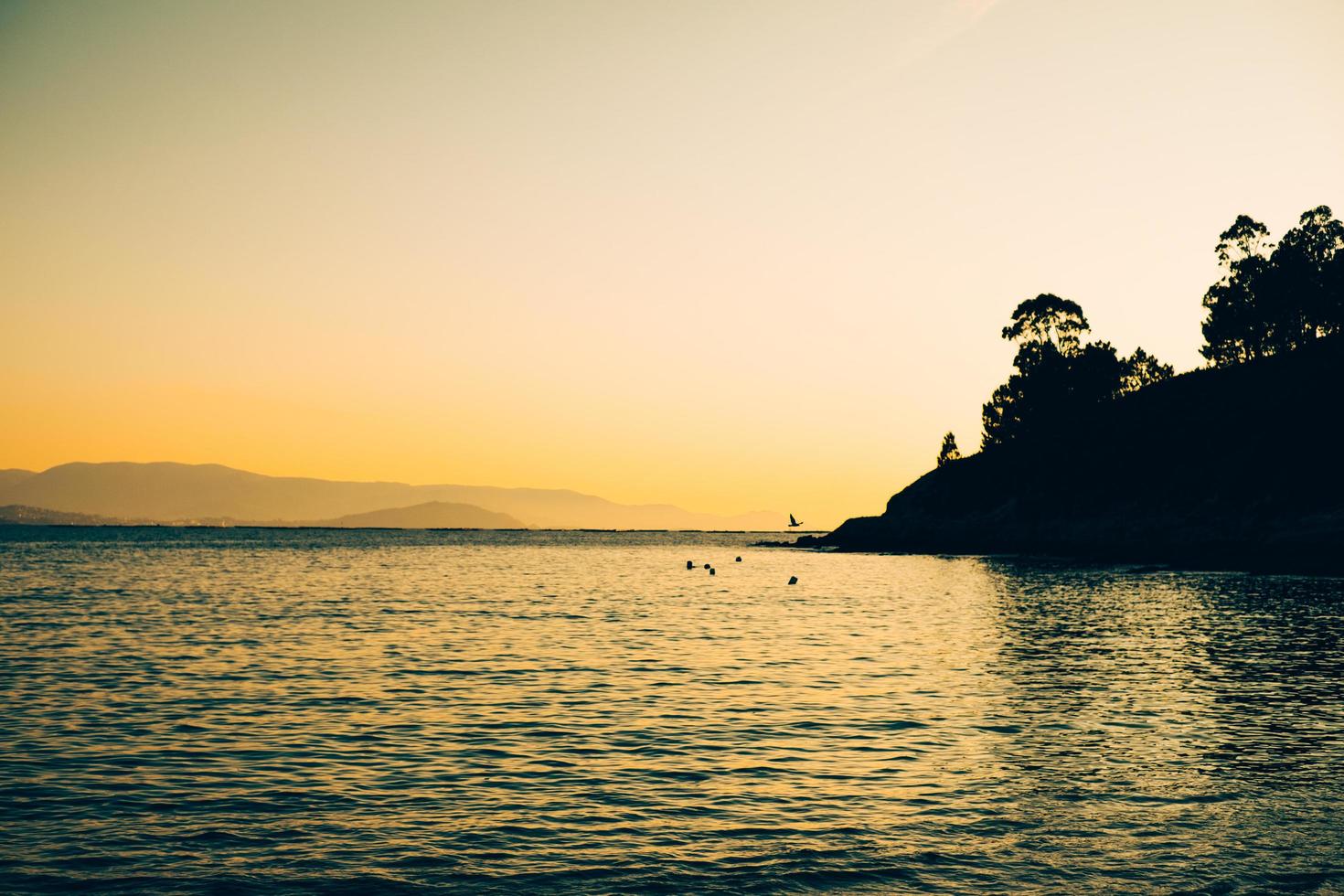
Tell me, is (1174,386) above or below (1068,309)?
below

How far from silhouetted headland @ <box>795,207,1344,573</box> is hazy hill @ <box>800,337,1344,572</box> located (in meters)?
0.23

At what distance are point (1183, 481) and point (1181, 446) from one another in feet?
22.1

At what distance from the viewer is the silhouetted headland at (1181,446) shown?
99188 millimetres

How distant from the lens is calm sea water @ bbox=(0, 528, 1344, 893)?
13.9 metres

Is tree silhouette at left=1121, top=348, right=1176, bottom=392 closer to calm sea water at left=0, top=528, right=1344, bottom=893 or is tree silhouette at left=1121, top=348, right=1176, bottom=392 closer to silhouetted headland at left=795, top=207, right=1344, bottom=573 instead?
silhouetted headland at left=795, top=207, right=1344, bottom=573

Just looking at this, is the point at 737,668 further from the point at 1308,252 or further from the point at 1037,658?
the point at 1308,252

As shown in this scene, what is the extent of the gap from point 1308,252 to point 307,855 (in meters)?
144

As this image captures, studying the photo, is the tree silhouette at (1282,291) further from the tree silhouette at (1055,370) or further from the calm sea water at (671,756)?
the calm sea water at (671,756)

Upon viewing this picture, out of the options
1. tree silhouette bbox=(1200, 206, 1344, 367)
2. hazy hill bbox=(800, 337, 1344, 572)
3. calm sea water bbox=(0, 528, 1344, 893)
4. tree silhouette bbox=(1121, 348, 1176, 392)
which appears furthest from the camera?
tree silhouette bbox=(1121, 348, 1176, 392)

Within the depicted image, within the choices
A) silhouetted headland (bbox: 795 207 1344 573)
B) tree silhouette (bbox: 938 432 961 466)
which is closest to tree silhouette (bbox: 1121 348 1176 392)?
silhouetted headland (bbox: 795 207 1344 573)

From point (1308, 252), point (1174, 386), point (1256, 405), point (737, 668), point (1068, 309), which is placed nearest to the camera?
point (737, 668)

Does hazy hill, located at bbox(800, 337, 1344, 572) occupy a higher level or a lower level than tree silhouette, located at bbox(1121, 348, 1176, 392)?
lower

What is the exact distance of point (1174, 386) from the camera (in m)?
138

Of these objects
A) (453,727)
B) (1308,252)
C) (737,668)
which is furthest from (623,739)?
(1308,252)
